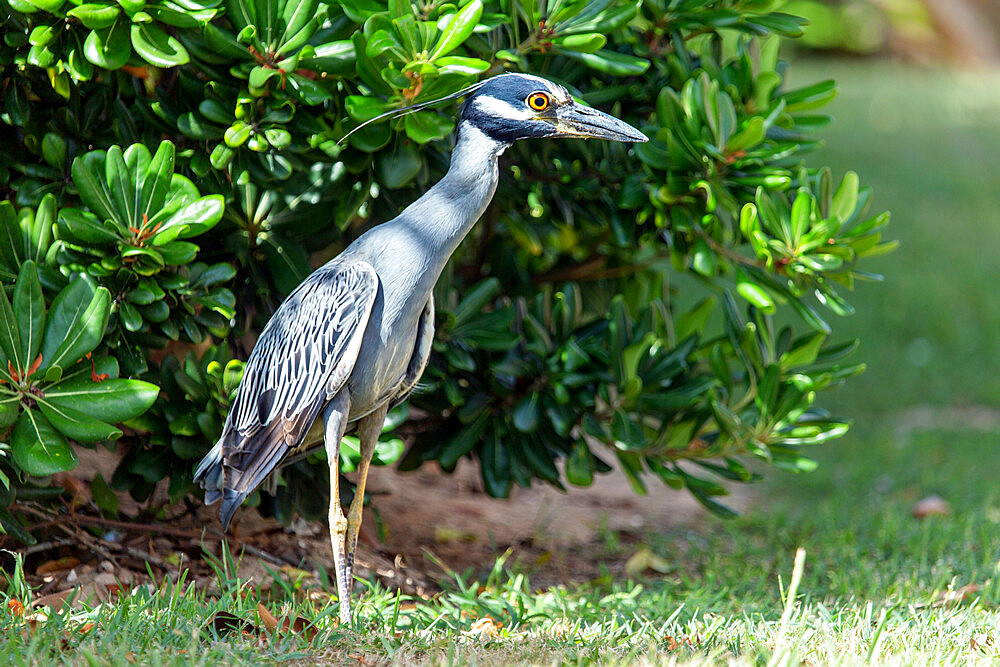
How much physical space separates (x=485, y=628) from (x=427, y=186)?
5.54ft

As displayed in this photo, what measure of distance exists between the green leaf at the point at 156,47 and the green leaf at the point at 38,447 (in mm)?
1128

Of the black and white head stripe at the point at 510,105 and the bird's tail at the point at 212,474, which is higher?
the black and white head stripe at the point at 510,105

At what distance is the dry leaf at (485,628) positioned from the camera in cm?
289

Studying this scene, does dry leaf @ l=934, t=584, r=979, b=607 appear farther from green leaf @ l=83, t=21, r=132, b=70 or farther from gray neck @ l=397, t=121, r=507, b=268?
green leaf @ l=83, t=21, r=132, b=70

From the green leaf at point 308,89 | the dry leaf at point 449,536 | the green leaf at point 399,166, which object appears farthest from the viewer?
the dry leaf at point 449,536

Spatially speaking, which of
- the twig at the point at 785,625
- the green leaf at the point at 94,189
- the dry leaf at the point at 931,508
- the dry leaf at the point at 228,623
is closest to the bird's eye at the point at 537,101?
the green leaf at the point at 94,189

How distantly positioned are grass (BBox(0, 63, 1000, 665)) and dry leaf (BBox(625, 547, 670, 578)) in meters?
0.03

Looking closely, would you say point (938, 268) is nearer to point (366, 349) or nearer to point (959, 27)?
point (366, 349)

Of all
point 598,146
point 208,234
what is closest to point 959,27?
point 598,146

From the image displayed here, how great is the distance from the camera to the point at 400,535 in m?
4.49

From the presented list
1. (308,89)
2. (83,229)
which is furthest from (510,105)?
(83,229)

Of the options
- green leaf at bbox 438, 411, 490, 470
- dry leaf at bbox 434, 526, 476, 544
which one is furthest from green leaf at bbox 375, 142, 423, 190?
dry leaf at bbox 434, 526, 476, 544

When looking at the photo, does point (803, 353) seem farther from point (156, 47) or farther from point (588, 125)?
point (156, 47)

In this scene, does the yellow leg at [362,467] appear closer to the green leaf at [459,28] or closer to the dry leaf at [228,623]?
the dry leaf at [228,623]
